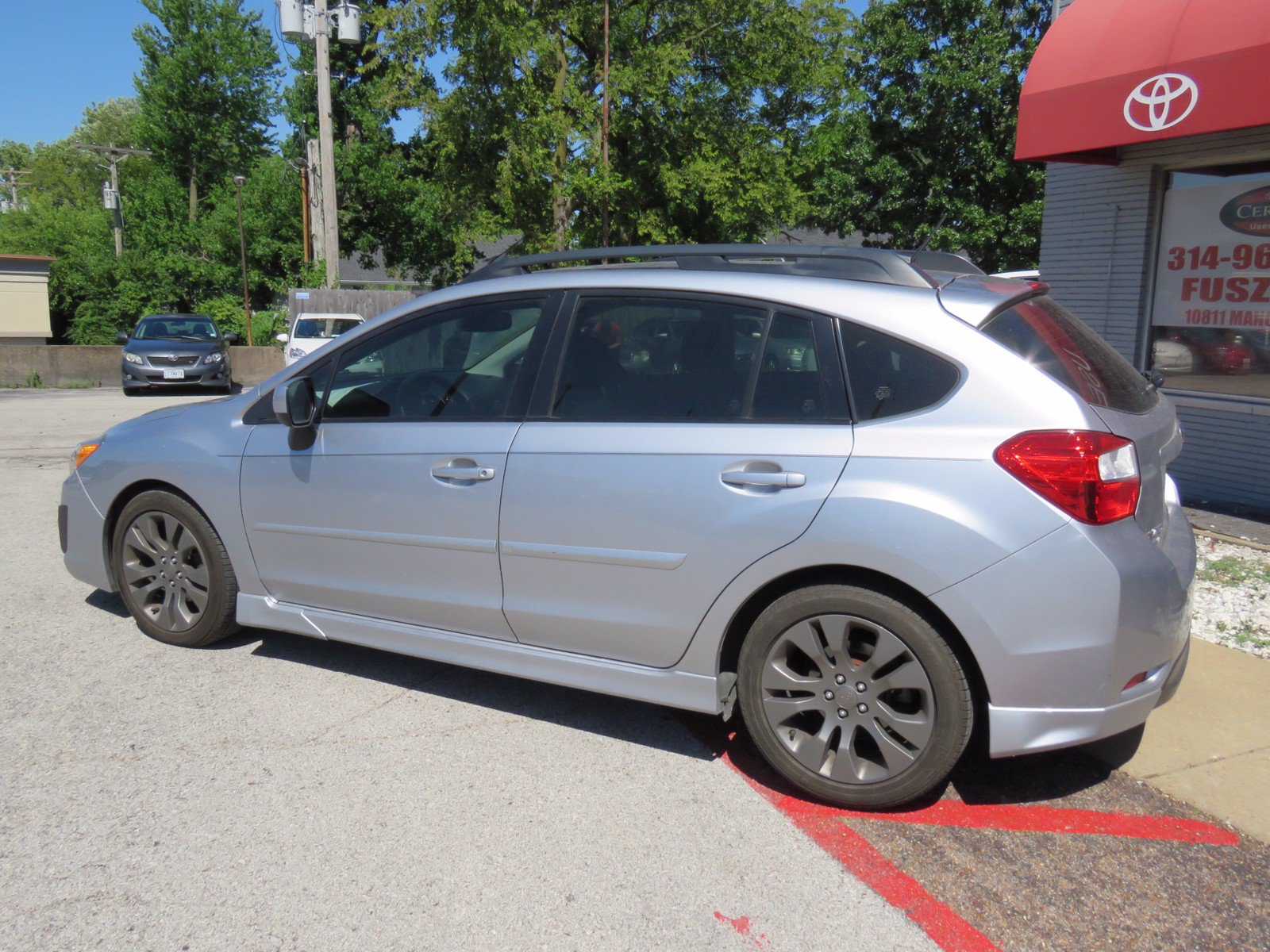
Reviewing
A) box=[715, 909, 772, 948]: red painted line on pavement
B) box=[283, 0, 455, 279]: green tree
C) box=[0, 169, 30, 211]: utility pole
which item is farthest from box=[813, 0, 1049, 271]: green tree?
box=[0, 169, 30, 211]: utility pole

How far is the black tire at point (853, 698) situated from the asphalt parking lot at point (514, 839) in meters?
0.15

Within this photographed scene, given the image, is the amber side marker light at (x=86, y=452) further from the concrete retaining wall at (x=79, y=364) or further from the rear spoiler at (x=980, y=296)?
the concrete retaining wall at (x=79, y=364)

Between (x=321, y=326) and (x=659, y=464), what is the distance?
1613 centimetres

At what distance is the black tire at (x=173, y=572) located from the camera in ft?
15.1

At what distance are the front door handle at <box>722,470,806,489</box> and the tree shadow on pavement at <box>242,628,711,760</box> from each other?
1.12 meters

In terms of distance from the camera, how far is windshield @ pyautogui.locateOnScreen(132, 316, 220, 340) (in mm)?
20531

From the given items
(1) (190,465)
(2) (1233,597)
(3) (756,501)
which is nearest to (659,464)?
(3) (756,501)

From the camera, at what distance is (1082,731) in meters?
3.11

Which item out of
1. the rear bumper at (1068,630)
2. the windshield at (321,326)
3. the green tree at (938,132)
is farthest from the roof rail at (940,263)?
the green tree at (938,132)

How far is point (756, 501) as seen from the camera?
334 cm

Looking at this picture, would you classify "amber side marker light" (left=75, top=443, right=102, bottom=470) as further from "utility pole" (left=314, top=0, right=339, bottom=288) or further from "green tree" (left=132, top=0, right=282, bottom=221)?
"green tree" (left=132, top=0, right=282, bottom=221)

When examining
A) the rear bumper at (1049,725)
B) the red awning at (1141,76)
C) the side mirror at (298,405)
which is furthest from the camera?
the red awning at (1141,76)

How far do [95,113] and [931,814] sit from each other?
9421cm

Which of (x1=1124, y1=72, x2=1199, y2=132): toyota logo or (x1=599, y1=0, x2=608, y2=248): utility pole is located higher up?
(x1=599, y1=0, x2=608, y2=248): utility pole
